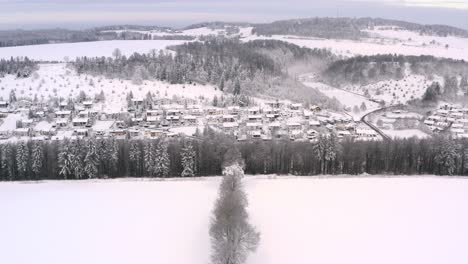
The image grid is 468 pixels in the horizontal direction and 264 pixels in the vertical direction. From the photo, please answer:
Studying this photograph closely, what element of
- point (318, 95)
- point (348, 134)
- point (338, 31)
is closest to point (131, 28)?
point (338, 31)

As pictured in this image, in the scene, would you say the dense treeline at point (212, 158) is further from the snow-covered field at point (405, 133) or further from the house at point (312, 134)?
the snow-covered field at point (405, 133)

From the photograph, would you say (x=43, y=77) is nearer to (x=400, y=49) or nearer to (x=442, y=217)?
(x=442, y=217)

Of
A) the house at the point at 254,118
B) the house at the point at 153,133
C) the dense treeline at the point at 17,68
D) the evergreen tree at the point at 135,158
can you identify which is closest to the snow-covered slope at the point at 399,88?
the house at the point at 254,118

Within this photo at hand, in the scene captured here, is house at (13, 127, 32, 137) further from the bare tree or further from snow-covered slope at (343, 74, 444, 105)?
snow-covered slope at (343, 74, 444, 105)

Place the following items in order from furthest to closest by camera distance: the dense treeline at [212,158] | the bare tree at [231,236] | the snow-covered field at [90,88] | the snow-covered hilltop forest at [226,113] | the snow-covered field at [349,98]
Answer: the snow-covered field at [349,98], the snow-covered field at [90,88], the snow-covered hilltop forest at [226,113], the dense treeline at [212,158], the bare tree at [231,236]

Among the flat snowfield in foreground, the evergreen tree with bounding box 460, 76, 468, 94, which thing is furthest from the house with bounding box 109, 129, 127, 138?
the evergreen tree with bounding box 460, 76, 468, 94

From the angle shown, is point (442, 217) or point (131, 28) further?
point (131, 28)
